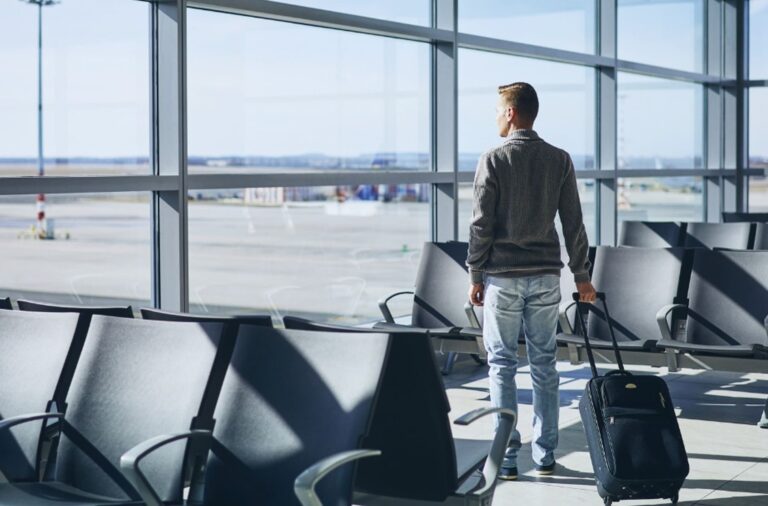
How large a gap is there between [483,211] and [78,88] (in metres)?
2.11

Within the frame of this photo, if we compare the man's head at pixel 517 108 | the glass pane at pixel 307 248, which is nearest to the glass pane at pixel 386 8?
the glass pane at pixel 307 248

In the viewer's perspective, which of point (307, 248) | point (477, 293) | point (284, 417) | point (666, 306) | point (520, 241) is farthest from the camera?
point (307, 248)

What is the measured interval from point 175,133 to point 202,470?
9.18 ft

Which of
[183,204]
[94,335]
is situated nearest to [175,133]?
[183,204]

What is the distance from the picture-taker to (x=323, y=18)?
22.6 ft

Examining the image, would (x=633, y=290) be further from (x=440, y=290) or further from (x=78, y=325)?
(x=78, y=325)

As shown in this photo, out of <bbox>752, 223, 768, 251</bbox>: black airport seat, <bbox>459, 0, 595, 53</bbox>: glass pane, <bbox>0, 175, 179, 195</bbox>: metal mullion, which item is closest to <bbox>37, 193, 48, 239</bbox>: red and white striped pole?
<bbox>0, 175, 179, 195</bbox>: metal mullion

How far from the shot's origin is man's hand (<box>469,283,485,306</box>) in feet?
15.6

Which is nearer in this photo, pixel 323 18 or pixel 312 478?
pixel 312 478

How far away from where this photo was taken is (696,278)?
626 cm

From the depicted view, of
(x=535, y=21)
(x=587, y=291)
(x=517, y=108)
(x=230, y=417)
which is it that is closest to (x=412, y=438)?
(x=230, y=417)

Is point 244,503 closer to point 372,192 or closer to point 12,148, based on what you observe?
point 12,148

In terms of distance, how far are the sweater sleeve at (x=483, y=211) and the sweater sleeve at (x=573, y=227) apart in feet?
1.03

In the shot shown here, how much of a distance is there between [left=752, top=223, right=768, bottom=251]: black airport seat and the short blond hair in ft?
14.0
